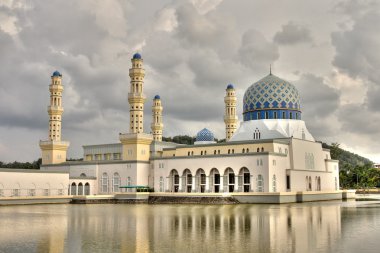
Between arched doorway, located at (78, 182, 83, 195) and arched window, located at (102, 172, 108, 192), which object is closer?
arched doorway, located at (78, 182, 83, 195)

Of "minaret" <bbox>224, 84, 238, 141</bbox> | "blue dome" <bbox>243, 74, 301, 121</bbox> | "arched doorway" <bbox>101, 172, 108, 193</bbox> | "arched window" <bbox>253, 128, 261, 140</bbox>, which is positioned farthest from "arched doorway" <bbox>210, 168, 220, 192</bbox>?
"minaret" <bbox>224, 84, 238, 141</bbox>

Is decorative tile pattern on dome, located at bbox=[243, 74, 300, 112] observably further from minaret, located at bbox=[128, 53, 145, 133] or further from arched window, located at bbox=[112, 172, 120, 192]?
arched window, located at bbox=[112, 172, 120, 192]

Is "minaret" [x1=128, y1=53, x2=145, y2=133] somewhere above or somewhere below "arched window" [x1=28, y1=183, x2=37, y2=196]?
above

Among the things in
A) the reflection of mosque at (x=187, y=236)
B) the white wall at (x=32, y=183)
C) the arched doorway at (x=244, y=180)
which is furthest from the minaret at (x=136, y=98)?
the reflection of mosque at (x=187, y=236)

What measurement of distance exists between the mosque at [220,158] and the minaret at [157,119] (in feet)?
27.9

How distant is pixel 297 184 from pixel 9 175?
31732 millimetres

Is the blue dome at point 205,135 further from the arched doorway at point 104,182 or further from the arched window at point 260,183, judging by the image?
the arched window at point 260,183

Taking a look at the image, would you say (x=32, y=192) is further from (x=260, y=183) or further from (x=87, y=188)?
(x=260, y=183)

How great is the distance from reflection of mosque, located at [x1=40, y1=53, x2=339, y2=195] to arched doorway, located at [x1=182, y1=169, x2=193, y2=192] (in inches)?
4.8

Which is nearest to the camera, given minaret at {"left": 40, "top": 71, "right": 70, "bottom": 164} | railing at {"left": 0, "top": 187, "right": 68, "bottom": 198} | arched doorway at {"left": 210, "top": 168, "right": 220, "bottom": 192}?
railing at {"left": 0, "top": 187, "right": 68, "bottom": 198}

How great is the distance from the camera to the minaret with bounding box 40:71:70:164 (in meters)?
65.9

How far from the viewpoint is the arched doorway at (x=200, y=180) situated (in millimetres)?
57625

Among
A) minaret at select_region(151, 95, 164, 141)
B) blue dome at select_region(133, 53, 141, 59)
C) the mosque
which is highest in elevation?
blue dome at select_region(133, 53, 141, 59)

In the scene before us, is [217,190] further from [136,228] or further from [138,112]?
[136,228]
